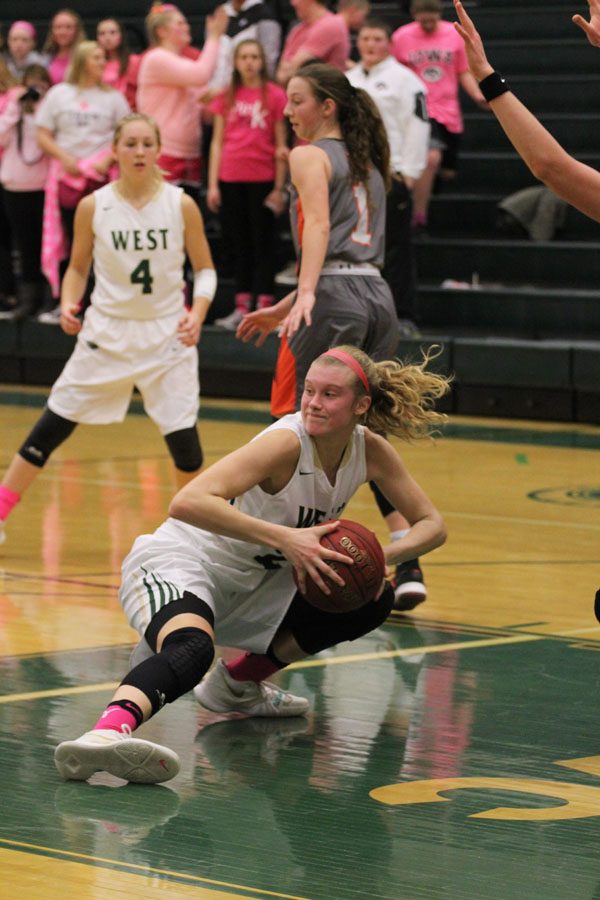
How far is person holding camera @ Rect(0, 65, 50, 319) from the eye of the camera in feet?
48.1

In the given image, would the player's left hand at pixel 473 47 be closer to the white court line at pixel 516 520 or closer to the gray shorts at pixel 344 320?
the gray shorts at pixel 344 320

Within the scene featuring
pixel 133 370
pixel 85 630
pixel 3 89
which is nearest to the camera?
pixel 85 630

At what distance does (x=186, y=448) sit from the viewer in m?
8.04

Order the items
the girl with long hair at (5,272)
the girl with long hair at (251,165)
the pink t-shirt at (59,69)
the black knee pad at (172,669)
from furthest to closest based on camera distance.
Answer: the girl with long hair at (5,272) < the pink t-shirt at (59,69) < the girl with long hair at (251,165) < the black knee pad at (172,669)

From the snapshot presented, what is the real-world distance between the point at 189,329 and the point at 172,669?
11.1 feet

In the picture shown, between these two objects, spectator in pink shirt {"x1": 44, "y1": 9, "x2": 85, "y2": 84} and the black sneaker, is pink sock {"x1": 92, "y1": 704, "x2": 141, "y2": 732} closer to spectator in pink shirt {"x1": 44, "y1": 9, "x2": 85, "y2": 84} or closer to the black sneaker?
the black sneaker

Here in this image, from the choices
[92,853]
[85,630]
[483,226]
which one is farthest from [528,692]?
[483,226]

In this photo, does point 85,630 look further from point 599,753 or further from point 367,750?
point 599,753

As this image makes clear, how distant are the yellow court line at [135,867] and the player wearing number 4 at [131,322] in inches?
162

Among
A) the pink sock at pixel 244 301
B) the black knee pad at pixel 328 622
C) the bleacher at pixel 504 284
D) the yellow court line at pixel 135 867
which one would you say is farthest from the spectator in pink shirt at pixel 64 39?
the yellow court line at pixel 135 867

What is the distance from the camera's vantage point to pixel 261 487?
5074 mm

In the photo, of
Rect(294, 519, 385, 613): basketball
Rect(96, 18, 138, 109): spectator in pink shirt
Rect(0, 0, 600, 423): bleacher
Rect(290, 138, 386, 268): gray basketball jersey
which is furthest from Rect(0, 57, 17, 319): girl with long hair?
Rect(294, 519, 385, 613): basketball

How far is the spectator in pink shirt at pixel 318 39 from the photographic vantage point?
13.3 metres

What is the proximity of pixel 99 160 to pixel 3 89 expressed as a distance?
1530 mm
